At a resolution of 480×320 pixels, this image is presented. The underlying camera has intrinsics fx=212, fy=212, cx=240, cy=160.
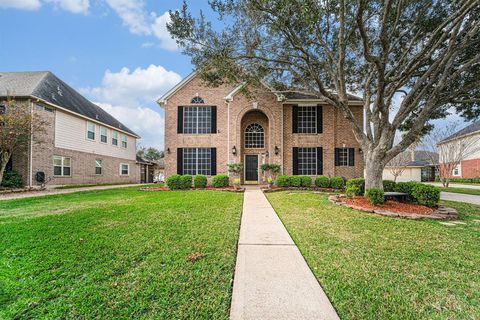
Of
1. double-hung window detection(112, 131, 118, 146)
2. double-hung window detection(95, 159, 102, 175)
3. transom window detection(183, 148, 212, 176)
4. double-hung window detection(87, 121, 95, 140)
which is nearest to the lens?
transom window detection(183, 148, 212, 176)

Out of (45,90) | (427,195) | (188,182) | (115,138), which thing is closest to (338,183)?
(427,195)

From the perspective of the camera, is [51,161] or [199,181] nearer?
[199,181]

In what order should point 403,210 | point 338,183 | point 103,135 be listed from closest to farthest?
point 403,210 → point 338,183 → point 103,135

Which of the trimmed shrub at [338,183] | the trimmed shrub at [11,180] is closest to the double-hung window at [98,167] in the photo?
the trimmed shrub at [11,180]

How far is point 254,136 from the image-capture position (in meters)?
14.6

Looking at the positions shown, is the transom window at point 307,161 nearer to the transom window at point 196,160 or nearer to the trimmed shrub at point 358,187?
the trimmed shrub at point 358,187

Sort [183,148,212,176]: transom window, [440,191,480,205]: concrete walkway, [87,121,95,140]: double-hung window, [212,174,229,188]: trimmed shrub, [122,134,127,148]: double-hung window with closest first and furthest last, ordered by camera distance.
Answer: [440,191,480,205]: concrete walkway
[212,174,229,188]: trimmed shrub
[183,148,212,176]: transom window
[87,121,95,140]: double-hung window
[122,134,127,148]: double-hung window

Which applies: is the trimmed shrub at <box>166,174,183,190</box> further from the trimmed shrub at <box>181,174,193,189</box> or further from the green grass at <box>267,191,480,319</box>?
the green grass at <box>267,191,480,319</box>

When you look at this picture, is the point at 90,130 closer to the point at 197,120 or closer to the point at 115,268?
the point at 197,120

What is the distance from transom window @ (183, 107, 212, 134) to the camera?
13.8 m

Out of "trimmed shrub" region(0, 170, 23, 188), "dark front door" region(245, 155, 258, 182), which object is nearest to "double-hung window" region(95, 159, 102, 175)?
"trimmed shrub" region(0, 170, 23, 188)

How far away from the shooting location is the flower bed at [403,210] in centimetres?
580

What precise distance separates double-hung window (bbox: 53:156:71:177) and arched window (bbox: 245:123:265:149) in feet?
41.3

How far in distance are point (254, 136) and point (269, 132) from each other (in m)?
1.25
